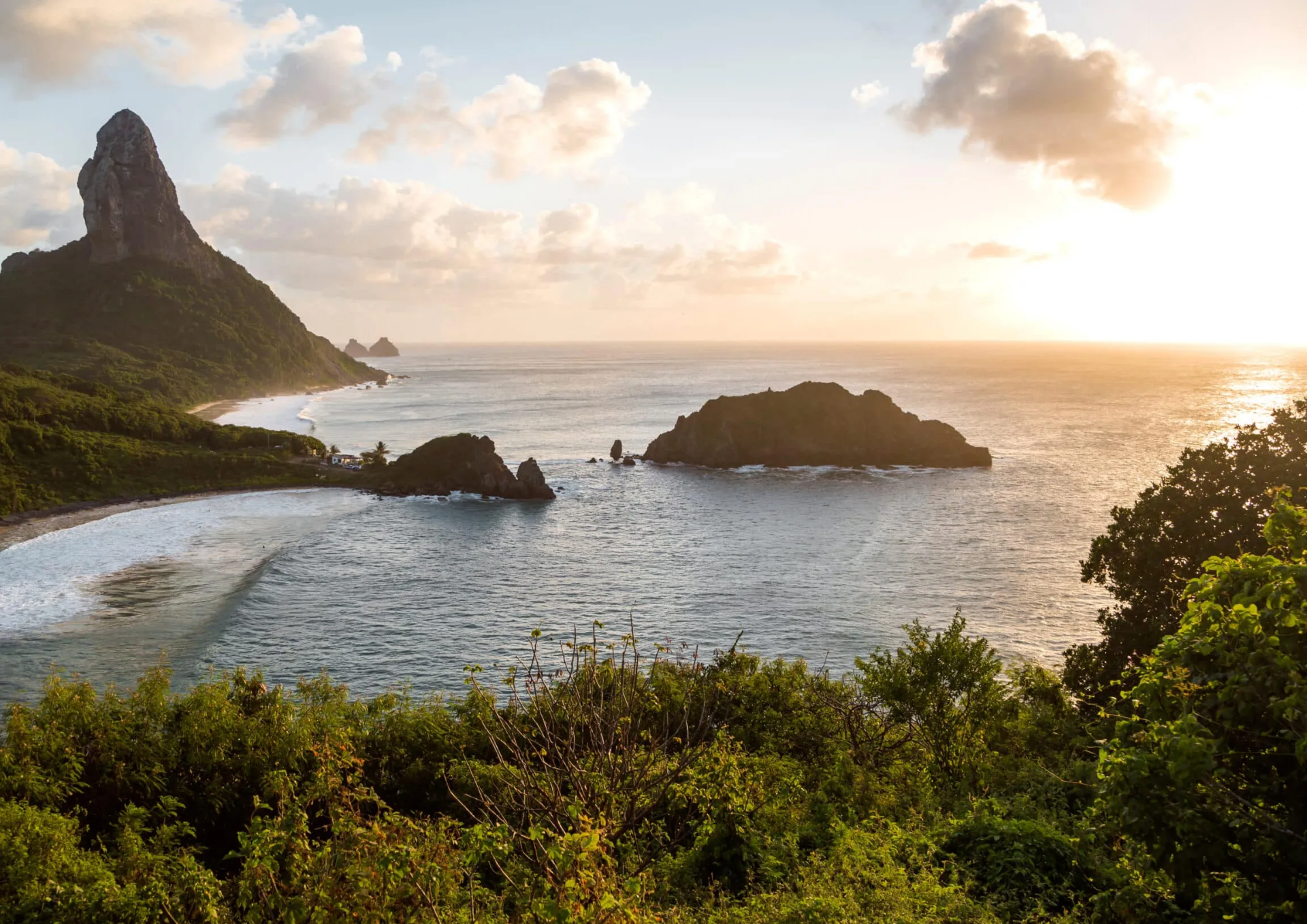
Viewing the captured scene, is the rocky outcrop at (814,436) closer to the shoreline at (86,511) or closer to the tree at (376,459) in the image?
the tree at (376,459)

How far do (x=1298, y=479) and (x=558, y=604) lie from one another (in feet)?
164

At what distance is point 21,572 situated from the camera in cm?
7181

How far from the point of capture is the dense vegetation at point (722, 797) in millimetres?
11648

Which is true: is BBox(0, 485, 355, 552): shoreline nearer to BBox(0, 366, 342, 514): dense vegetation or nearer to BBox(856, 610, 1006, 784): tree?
BBox(0, 366, 342, 514): dense vegetation

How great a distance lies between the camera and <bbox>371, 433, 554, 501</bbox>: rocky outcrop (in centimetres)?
11281

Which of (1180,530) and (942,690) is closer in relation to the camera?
(942,690)

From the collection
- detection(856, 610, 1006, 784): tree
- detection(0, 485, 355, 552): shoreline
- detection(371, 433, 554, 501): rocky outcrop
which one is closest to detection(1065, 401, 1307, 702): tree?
detection(856, 610, 1006, 784): tree

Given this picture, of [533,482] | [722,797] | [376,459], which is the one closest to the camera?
[722,797]

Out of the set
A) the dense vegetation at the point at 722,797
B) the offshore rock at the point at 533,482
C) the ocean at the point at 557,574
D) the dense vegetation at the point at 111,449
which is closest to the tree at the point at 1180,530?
the dense vegetation at the point at 722,797

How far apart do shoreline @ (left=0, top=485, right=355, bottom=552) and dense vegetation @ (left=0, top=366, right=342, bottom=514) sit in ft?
5.50

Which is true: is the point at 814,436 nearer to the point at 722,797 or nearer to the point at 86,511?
the point at 86,511

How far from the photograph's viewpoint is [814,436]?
13638 cm

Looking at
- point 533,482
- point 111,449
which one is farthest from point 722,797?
point 111,449

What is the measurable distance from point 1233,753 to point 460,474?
368ft
